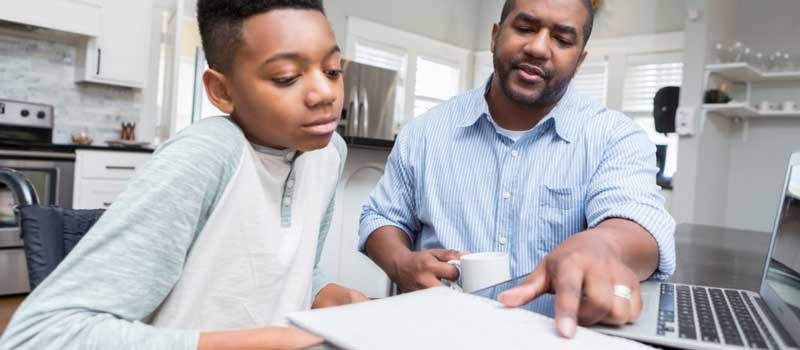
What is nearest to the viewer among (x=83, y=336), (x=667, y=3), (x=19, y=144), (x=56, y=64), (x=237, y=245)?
(x=83, y=336)

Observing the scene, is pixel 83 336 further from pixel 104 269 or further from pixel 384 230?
pixel 384 230

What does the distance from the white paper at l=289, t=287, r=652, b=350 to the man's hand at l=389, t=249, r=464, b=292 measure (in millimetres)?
323

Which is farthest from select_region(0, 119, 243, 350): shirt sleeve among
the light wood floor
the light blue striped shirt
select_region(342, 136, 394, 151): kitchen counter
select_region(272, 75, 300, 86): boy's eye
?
the light wood floor

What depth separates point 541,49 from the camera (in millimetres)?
1209

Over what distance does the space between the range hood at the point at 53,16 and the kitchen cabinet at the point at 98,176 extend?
85 cm

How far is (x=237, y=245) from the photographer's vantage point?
749 millimetres

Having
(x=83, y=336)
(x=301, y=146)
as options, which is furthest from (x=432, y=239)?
(x=83, y=336)

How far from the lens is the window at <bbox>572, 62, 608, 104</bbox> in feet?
21.1

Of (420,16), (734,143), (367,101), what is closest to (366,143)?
(367,101)

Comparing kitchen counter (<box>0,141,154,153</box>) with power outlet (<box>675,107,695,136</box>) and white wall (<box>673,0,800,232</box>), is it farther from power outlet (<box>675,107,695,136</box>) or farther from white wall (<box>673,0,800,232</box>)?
white wall (<box>673,0,800,232</box>)

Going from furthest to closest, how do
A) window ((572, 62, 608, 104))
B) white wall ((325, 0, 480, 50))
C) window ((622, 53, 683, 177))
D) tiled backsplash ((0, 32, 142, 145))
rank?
window ((572, 62, 608, 104)), white wall ((325, 0, 480, 50)), window ((622, 53, 683, 177)), tiled backsplash ((0, 32, 142, 145))

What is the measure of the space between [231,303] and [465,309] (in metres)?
0.33

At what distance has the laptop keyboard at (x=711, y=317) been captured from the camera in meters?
0.64

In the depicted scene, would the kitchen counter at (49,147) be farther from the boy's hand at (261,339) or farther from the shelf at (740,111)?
the shelf at (740,111)
